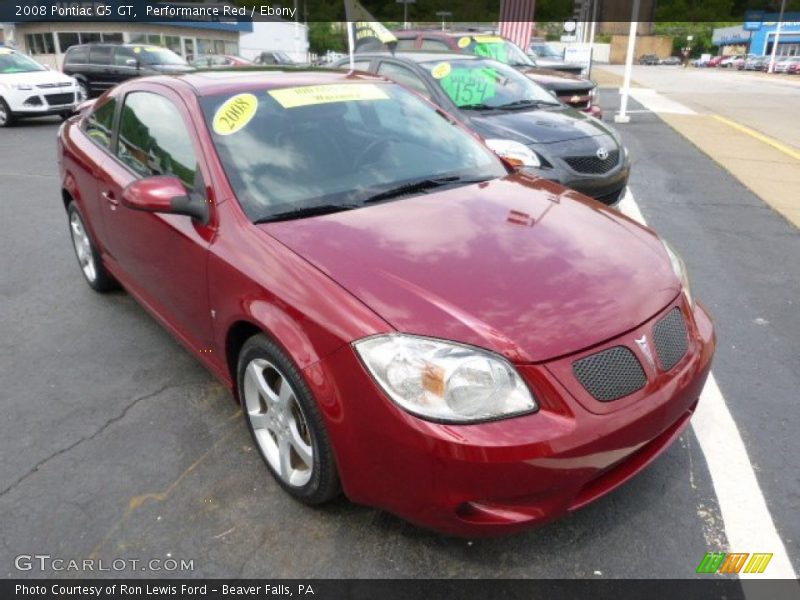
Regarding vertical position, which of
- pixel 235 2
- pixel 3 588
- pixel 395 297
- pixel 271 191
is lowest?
pixel 3 588

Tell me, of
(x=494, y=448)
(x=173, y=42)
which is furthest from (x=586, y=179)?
(x=173, y=42)

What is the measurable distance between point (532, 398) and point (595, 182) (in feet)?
13.2

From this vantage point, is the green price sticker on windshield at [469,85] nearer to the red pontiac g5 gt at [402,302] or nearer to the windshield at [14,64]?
the red pontiac g5 gt at [402,302]

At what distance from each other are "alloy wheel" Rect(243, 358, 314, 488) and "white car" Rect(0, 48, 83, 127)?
13064 mm

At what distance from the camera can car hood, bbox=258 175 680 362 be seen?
1.98m

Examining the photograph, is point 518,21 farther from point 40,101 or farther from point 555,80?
point 40,101

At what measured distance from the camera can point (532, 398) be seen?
1.88 meters

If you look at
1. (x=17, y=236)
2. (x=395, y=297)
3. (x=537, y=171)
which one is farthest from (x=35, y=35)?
(x=395, y=297)

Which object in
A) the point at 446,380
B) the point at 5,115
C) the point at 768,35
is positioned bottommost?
the point at 5,115

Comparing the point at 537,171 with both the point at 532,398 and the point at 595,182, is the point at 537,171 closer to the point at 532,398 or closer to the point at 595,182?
the point at 595,182

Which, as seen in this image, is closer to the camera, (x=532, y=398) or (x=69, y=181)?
(x=532, y=398)

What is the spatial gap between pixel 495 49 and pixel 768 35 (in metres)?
72.0

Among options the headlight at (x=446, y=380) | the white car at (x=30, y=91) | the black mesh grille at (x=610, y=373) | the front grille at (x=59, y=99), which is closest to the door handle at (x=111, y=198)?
the headlight at (x=446, y=380)

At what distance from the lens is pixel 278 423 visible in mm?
2443
